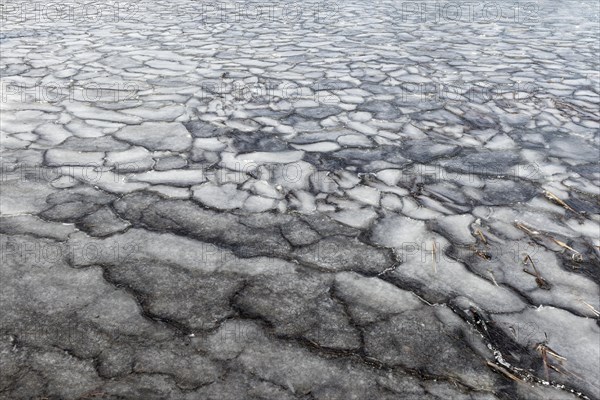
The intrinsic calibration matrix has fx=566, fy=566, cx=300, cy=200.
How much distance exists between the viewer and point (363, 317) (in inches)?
75.3

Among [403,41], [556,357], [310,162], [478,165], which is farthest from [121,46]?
[556,357]

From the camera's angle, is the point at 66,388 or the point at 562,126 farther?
the point at 562,126

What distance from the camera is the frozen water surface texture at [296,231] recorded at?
5.55ft

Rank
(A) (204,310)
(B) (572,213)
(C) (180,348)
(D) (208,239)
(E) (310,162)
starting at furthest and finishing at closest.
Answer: (E) (310,162)
(B) (572,213)
(D) (208,239)
(A) (204,310)
(C) (180,348)

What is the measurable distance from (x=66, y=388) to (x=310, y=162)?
1852 mm

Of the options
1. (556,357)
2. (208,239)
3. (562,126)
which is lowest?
(556,357)

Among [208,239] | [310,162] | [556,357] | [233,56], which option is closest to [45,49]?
[233,56]

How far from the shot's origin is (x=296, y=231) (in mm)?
2426

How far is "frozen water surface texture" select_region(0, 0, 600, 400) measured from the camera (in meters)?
1.69

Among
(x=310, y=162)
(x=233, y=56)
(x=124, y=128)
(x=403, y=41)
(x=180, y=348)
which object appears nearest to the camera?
(x=180, y=348)

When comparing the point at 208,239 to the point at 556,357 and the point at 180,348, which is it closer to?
the point at 180,348

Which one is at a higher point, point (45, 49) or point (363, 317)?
point (45, 49)

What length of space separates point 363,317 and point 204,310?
0.54m

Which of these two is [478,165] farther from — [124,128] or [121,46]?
[121,46]
